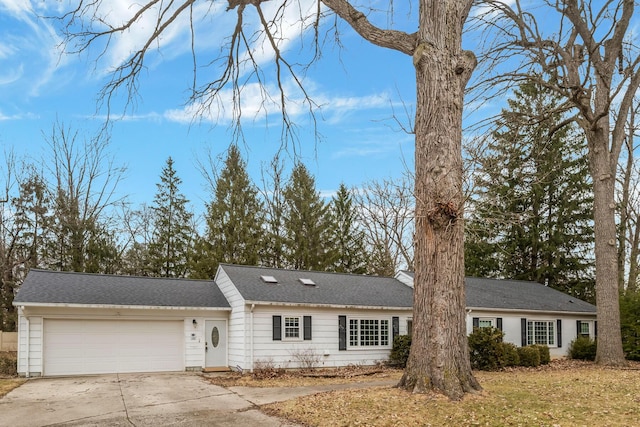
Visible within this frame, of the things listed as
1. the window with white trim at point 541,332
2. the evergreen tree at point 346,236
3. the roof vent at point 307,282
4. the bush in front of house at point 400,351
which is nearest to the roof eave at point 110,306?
the roof vent at point 307,282

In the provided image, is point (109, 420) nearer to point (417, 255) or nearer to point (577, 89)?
point (417, 255)

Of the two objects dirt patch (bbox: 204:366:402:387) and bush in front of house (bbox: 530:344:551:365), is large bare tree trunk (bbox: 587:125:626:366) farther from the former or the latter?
dirt patch (bbox: 204:366:402:387)

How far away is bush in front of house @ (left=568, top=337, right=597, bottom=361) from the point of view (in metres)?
19.6

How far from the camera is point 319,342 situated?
16.8 meters

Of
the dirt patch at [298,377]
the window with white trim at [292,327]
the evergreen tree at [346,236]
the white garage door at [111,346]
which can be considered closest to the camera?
the dirt patch at [298,377]

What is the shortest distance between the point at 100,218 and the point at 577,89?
81.6 feet

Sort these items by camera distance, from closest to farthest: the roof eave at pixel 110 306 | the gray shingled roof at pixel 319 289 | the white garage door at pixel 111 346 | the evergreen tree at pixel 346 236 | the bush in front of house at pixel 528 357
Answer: the roof eave at pixel 110 306 → the white garage door at pixel 111 346 → the gray shingled roof at pixel 319 289 → the bush in front of house at pixel 528 357 → the evergreen tree at pixel 346 236

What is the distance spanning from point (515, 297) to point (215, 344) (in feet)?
42.4

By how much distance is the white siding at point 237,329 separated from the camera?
51.1 ft

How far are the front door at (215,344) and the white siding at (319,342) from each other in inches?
72.5

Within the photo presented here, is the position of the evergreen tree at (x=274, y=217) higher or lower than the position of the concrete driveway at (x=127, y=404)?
higher

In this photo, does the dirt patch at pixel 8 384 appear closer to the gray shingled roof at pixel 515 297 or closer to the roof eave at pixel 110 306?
the roof eave at pixel 110 306

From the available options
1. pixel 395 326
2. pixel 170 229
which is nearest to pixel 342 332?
pixel 395 326

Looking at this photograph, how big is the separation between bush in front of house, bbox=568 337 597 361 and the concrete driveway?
15032 mm
